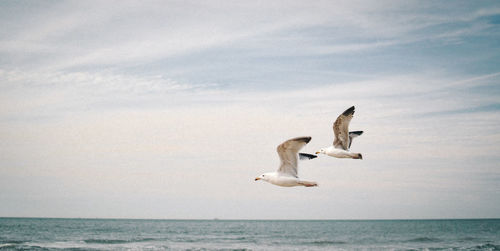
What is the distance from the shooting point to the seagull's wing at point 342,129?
14773 mm

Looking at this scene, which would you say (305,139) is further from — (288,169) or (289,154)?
(288,169)

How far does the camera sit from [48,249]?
35094 millimetres

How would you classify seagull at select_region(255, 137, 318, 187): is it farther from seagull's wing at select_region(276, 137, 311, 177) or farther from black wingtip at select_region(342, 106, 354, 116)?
black wingtip at select_region(342, 106, 354, 116)

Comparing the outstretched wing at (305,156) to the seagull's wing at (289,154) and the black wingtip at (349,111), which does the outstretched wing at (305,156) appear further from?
the black wingtip at (349,111)

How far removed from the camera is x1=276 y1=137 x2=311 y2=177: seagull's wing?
470 inches

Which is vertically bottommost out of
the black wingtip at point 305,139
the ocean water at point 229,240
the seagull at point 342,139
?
the ocean water at point 229,240

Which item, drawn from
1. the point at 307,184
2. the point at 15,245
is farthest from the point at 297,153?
the point at 15,245

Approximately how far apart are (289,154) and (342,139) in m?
3.19

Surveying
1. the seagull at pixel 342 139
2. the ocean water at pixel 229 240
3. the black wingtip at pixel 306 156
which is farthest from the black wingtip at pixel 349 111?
the ocean water at pixel 229 240

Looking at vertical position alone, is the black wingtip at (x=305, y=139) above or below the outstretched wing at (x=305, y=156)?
above

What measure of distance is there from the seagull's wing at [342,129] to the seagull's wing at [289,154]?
2896mm

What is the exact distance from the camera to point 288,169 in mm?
12719

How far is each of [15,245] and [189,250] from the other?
13279 millimetres

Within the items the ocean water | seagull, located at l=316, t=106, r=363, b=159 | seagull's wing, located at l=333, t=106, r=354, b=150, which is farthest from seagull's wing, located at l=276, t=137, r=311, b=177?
the ocean water
